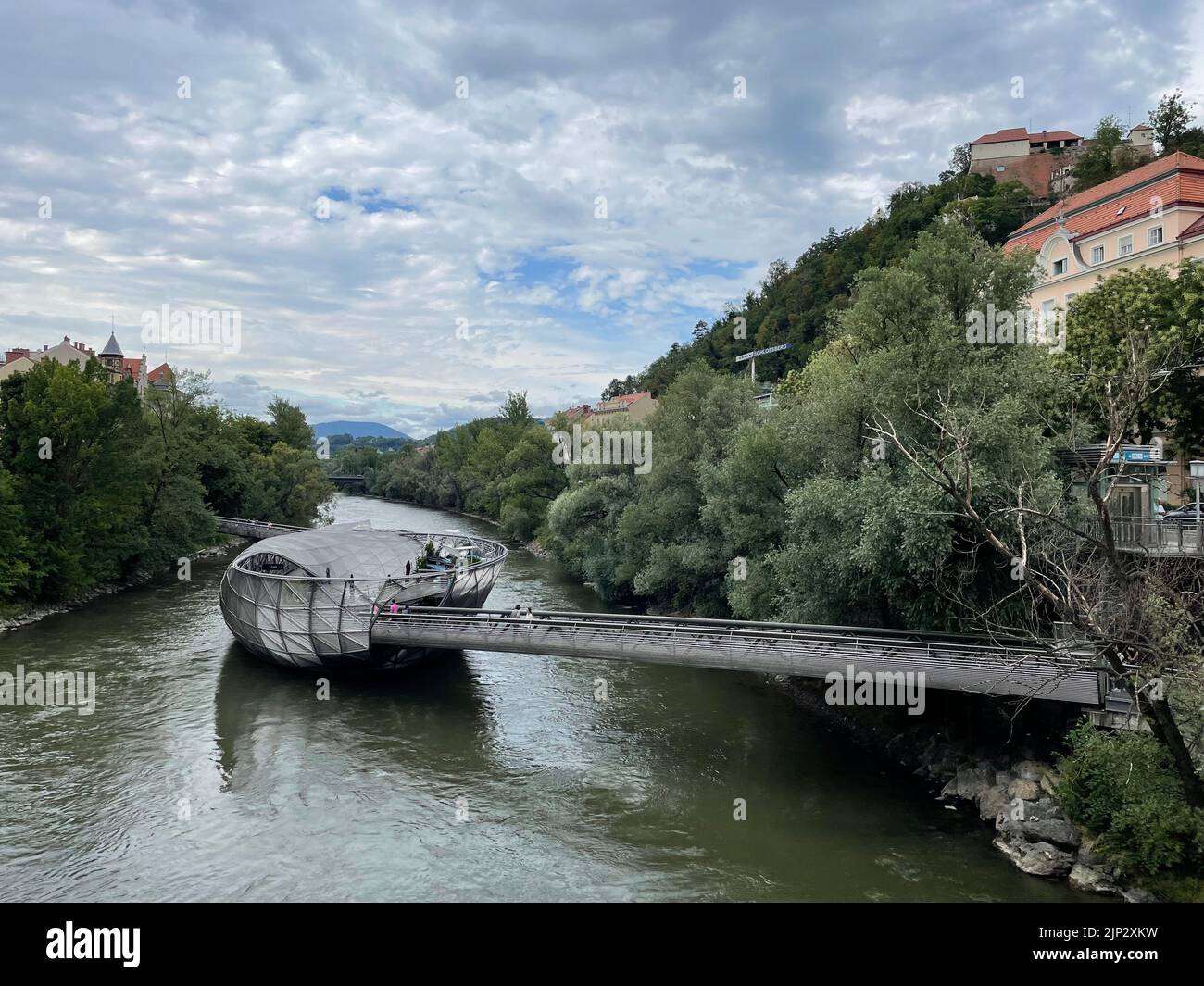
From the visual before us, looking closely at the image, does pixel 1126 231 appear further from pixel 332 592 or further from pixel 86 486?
pixel 86 486

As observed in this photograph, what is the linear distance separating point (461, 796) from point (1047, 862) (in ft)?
37.4

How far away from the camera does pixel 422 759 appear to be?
19.3m

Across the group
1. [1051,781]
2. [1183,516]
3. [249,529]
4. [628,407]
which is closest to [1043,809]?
[1051,781]

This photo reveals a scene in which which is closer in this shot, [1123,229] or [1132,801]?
[1132,801]

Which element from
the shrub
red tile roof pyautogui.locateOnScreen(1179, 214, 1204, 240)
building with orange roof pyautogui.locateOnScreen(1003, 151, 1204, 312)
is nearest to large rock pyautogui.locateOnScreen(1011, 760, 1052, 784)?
the shrub

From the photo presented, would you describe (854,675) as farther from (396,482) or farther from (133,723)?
(396,482)

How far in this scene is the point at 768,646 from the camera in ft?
62.4

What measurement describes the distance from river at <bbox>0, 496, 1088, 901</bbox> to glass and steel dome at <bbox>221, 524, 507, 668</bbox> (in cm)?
134

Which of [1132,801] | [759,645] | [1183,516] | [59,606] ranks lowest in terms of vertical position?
[1132,801]

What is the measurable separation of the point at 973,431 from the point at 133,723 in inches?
884

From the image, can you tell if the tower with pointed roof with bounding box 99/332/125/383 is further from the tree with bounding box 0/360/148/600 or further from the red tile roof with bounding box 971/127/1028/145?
the red tile roof with bounding box 971/127/1028/145

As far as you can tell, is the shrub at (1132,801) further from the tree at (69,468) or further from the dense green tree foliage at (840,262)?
the dense green tree foliage at (840,262)
